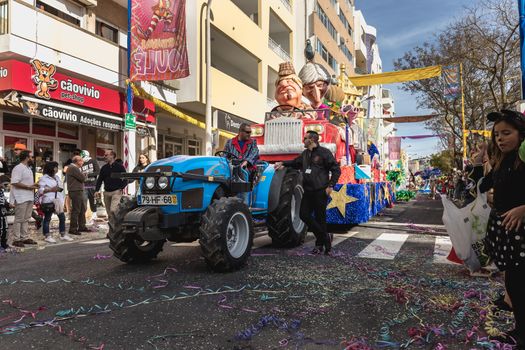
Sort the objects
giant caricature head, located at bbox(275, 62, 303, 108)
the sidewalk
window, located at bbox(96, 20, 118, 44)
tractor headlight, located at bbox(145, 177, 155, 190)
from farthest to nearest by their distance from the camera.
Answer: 1. window, located at bbox(96, 20, 118, 44)
2. giant caricature head, located at bbox(275, 62, 303, 108)
3. the sidewalk
4. tractor headlight, located at bbox(145, 177, 155, 190)

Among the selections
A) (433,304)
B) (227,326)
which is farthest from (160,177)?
(433,304)

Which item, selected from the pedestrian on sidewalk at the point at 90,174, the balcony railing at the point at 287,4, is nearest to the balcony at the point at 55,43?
the pedestrian on sidewalk at the point at 90,174

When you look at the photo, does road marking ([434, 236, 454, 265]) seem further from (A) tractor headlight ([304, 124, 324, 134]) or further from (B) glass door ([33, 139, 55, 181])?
(B) glass door ([33, 139, 55, 181])

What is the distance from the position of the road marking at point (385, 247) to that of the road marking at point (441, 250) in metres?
0.54

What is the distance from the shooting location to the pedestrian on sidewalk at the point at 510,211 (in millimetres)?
2514

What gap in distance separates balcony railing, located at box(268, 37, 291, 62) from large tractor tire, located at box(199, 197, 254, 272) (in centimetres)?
2063

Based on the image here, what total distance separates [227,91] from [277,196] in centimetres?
1331

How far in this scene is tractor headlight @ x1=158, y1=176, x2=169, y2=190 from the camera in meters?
4.48

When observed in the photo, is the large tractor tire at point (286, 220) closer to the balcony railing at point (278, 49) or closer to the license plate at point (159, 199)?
the license plate at point (159, 199)

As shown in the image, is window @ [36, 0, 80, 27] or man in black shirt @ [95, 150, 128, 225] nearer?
man in black shirt @ [95, 150, 128, 225]

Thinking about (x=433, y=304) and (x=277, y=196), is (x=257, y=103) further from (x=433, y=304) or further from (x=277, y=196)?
(x=433, y=304)

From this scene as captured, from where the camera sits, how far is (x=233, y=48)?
2042cm

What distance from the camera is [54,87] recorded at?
11.4m

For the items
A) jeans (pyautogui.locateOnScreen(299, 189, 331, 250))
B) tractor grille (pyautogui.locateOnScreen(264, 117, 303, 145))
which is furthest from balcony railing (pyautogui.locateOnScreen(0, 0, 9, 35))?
jeans (pyautogui.locateOnScreen(299, 189, 331, 250))
